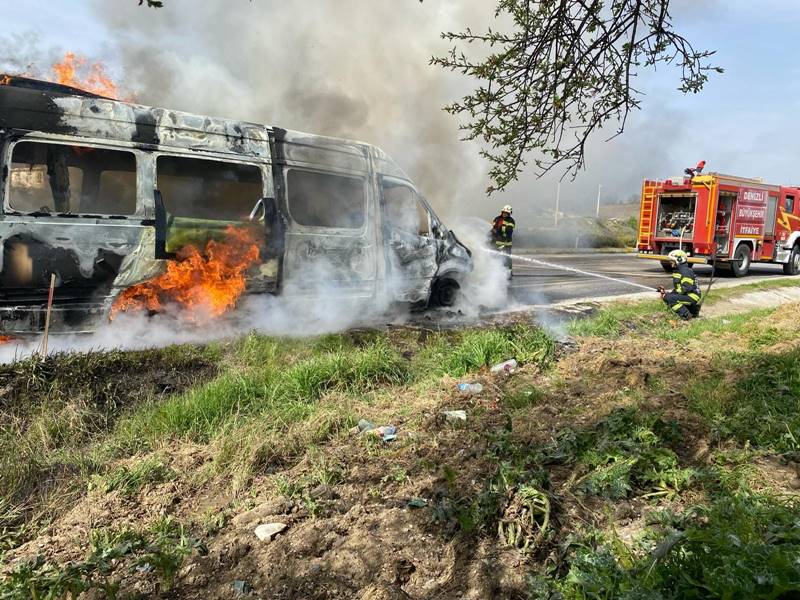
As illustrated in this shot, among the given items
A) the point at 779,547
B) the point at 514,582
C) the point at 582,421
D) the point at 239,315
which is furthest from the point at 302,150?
the point at 779,547

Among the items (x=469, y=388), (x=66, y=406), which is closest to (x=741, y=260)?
(x=469, y=388)

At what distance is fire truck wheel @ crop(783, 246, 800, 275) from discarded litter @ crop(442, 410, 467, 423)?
1710cm

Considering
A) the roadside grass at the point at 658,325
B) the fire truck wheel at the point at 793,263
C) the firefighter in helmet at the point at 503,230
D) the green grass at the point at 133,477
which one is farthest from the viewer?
the fire truck wheel at the point at 793,263

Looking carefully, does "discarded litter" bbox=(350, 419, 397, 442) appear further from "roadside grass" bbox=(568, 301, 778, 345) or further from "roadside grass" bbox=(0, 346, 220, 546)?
"roadside grass" bbox=(568, 301, 778, 345)

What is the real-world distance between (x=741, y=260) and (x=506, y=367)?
13.8m

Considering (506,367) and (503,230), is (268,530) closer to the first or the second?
(506,367)

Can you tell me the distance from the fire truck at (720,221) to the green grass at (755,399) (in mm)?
10898

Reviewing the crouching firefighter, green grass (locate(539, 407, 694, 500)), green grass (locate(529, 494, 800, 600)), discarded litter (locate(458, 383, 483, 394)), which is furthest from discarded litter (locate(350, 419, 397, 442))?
the crouching firefighter

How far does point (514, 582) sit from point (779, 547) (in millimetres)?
948

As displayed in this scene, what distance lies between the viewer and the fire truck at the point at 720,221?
14867 millimetres

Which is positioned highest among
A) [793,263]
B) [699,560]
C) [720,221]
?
[720,221]

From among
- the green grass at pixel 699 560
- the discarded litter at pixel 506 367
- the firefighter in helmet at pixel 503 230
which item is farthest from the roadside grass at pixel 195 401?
the firefighter in helmet at pixel 503 230

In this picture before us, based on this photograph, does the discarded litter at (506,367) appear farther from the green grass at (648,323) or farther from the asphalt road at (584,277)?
the asphalt road at (584,277)

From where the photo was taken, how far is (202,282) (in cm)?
556
